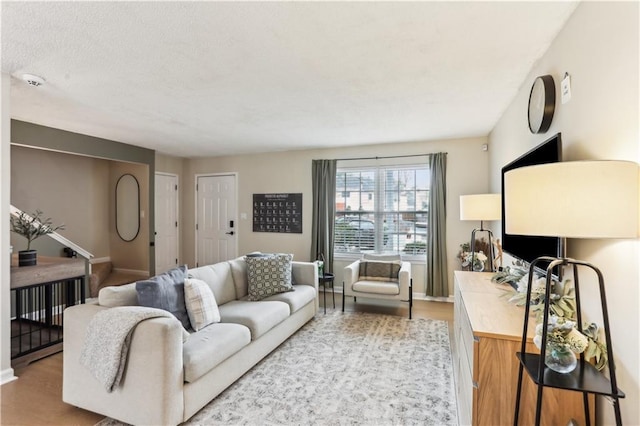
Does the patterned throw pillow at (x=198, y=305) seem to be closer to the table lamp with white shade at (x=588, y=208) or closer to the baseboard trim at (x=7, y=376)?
the baseboard trim at (x=7, y=376)

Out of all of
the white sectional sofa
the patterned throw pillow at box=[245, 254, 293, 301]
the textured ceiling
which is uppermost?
the textured ceiling

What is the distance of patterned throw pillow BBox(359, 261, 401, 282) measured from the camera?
446 centimetres

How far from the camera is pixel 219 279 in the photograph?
3254 millimetres

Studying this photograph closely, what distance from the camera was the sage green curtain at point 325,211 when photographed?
17.8 feet

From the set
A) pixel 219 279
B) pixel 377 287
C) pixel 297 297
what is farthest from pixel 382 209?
pixel 219 279

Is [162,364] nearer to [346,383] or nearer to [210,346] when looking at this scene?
[210,346]

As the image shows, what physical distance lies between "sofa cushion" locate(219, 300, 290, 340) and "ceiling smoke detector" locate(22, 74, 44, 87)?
2.41m

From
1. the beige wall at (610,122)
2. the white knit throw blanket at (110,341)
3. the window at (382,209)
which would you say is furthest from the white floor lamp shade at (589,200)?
the window at (382,209)

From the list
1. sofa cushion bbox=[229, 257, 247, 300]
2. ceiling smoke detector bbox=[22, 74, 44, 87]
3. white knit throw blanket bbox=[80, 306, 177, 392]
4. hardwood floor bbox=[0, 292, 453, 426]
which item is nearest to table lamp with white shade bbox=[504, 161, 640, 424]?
white knit throw blanket bbox=[80, 306, 177, 392]

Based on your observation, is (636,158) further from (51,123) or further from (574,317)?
(51,123)

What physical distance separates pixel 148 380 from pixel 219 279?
1.40 meters

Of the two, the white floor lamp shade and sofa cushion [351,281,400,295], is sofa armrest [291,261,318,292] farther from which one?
the white floor lamp shade

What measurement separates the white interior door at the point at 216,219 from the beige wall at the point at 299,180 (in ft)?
0.45

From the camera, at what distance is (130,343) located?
75.2 inches
